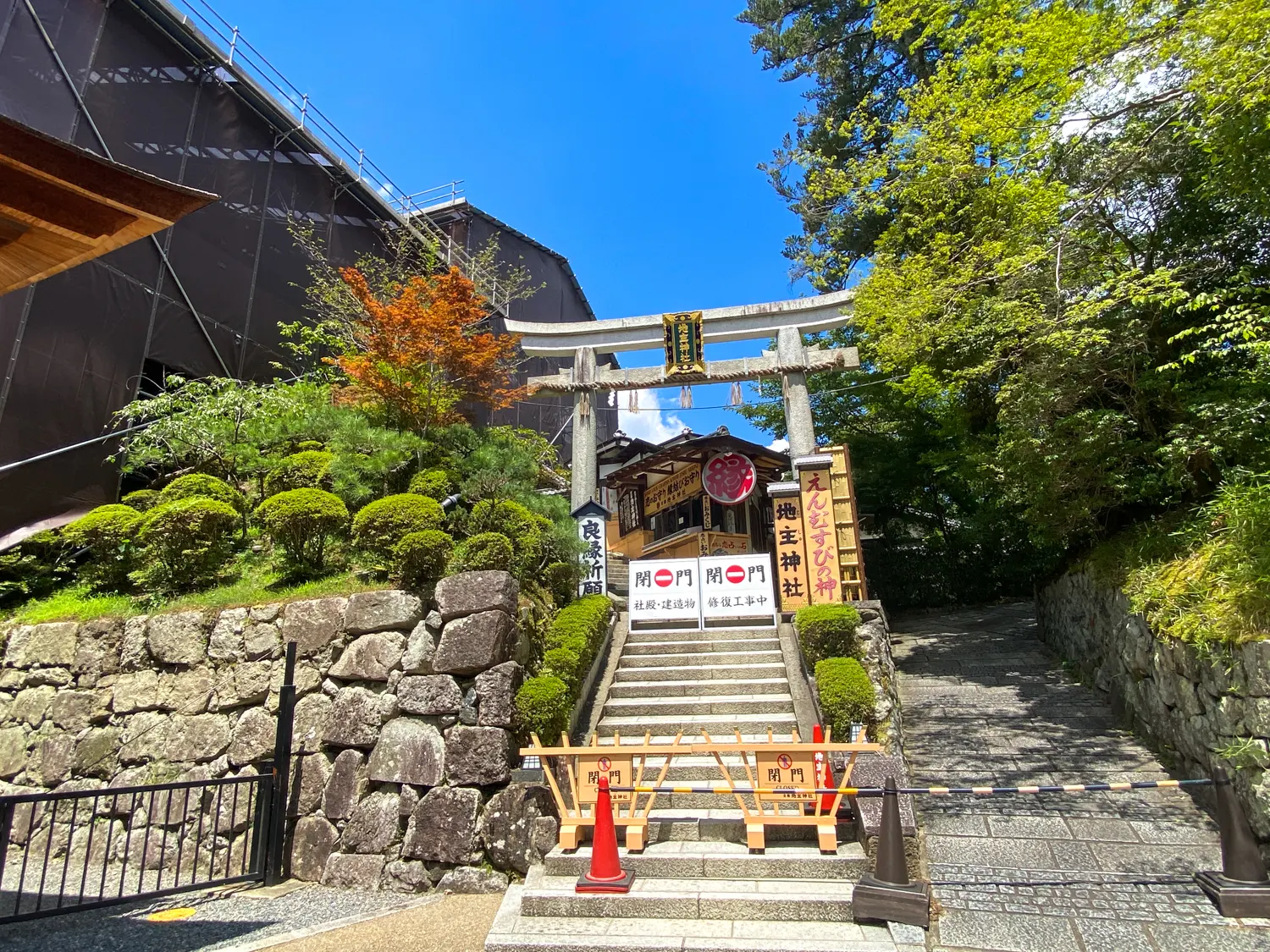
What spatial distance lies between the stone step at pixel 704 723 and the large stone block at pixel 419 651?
6.81 ft

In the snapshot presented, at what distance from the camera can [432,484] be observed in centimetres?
840

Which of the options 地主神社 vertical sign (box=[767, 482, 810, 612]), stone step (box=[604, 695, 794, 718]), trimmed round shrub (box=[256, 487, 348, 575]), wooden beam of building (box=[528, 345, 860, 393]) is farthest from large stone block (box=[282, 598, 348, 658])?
wooden beam of building (box=[528, 345, 860, 393])

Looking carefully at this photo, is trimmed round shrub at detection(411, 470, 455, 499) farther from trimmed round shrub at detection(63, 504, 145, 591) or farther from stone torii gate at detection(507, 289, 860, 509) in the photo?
stone torii gate at detection(507, 289, 860, 509)

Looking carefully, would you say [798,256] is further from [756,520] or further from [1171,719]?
[1171,719]

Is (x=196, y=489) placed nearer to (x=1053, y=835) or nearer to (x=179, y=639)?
(x=179, y=639)

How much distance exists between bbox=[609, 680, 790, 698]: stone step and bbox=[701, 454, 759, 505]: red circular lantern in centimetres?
815

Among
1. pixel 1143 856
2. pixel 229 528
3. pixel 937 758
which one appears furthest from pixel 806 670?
pixel 229 528

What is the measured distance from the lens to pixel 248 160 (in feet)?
45.5

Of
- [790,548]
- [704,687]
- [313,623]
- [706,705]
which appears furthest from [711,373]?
[313,623]

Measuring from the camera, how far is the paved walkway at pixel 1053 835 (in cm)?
418

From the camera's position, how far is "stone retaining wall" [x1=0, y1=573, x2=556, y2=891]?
19.5 ft

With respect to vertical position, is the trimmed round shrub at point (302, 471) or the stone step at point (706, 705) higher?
the trimmed round shrub at point (302, 471)

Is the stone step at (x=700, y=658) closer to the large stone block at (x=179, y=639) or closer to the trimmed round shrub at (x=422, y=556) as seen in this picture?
the trimmed round shrub at (x=422, y=556)

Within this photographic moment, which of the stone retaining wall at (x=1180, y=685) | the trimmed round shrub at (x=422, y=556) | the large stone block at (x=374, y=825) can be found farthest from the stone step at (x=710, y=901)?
the trimmed round shrub at (x=422, y=556)
